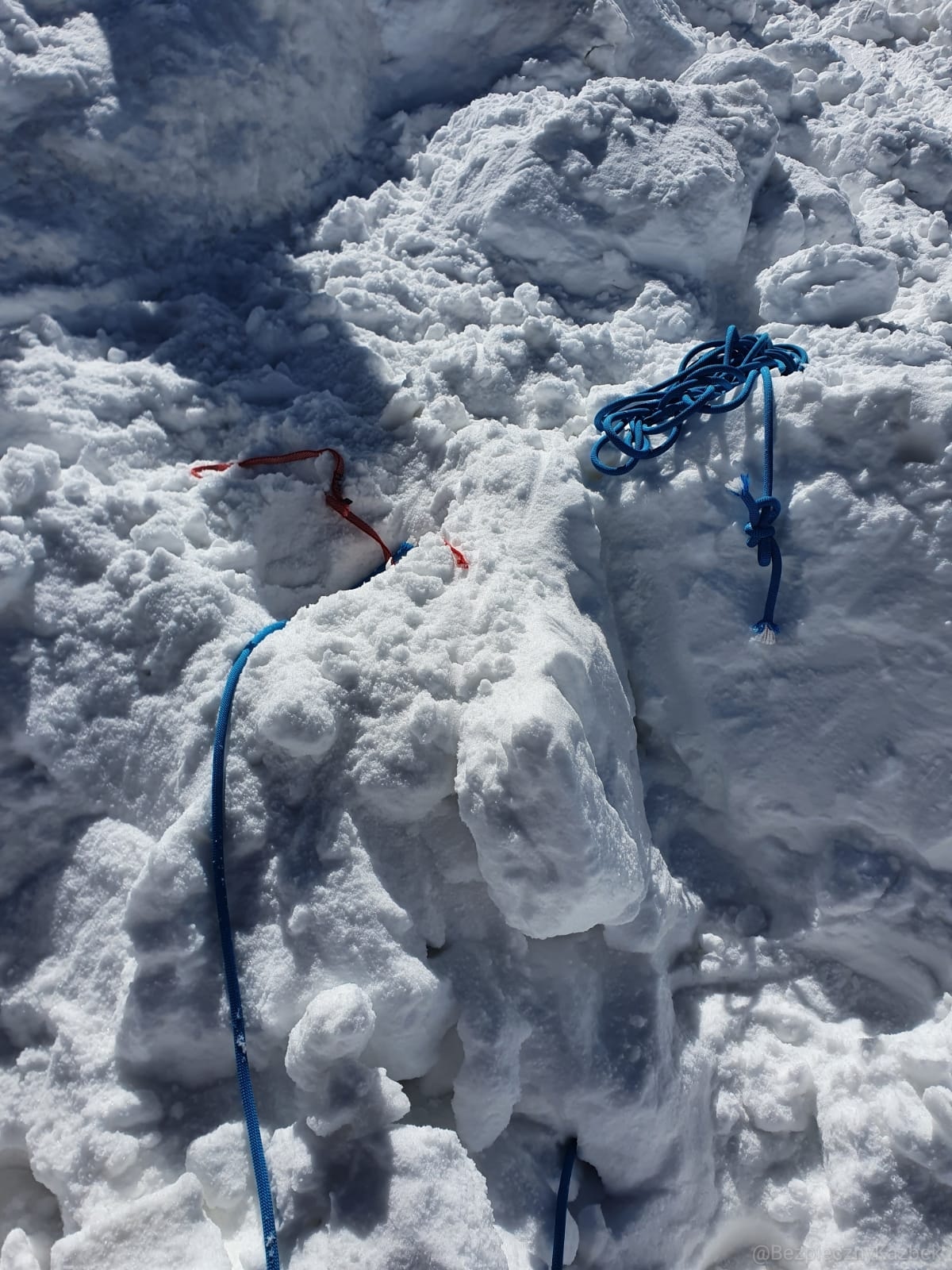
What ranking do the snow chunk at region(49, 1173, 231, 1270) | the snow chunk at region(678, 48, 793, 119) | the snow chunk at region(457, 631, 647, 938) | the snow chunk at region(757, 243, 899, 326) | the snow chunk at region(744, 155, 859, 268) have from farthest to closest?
the snow chunk at region(678, 48, 793, 119) → the snow chunk at region(744, 155, 859, 268) → the snow chunk at region(757, 243, 899, 326) → the snow chunk at region(457, 631, 647, 938) → the snow chunk at region(49, 1173, 231, 1270)

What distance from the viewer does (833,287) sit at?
232 centimetres

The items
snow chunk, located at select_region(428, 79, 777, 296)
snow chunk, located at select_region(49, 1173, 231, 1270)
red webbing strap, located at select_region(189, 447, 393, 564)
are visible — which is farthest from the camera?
snow chunk, located at select_region(428, 79, 777, 296)

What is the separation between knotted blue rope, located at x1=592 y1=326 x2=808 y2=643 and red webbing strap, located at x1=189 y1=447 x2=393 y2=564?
1.68 ft

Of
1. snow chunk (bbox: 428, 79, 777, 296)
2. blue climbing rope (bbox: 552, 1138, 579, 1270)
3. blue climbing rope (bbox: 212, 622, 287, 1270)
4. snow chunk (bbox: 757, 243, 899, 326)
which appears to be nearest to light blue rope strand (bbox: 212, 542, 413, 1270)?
blue climbing rope (bbox: 212, 622, 287, 1270)

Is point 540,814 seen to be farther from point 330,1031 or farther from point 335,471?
point 335,471

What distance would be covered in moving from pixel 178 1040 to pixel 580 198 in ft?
7.29

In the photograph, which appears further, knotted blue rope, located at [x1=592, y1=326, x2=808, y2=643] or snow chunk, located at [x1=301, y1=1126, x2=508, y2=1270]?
knotted blue rope, located at [x1=592, y1=326, x2=808, y2=643]

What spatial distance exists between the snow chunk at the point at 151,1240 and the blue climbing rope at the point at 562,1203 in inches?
20.4

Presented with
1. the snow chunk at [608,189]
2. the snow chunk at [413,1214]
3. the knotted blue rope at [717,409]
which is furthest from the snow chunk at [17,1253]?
the snow chunk at [608,189]

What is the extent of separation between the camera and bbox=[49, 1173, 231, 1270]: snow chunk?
1.27 m

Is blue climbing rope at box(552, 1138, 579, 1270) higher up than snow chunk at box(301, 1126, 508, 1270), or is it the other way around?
snow chunk at box(301, 1126, 508, 1270)

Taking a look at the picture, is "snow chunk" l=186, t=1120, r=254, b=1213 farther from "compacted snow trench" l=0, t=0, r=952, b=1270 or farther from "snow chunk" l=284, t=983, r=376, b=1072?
"snow chunk" l=284, t=983, r=376, b=1072

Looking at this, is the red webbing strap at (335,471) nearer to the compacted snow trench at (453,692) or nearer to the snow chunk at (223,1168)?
the compacted snow trench at (453,692)

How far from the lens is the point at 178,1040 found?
1.45 metres
